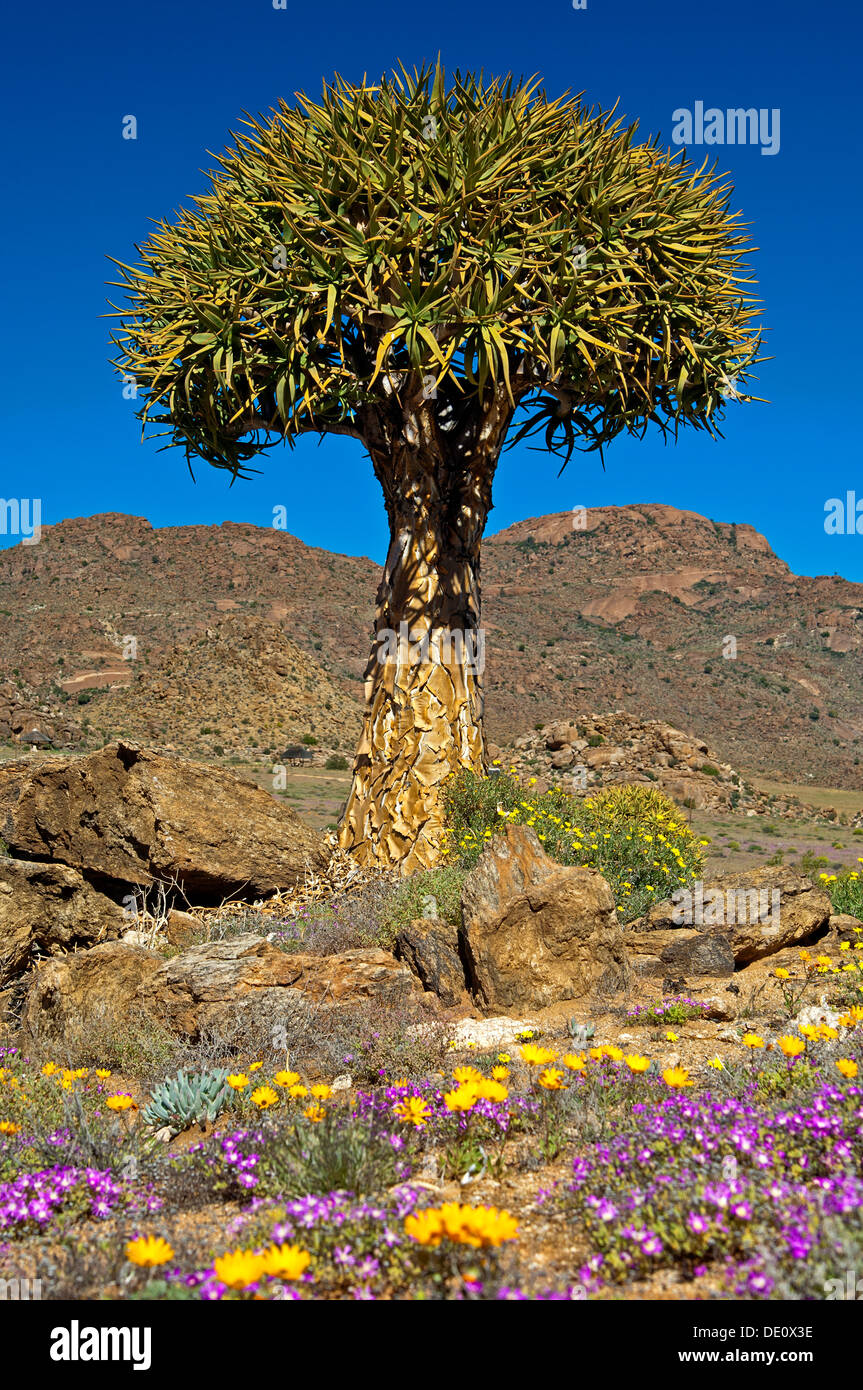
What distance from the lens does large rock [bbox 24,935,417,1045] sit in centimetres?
444

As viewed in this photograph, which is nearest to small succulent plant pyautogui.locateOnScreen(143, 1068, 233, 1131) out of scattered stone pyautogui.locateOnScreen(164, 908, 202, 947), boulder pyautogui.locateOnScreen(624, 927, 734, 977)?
scattered stone pyautogui.locateOnScreen(164, 908, 202, 947)

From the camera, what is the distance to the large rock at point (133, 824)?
6234 mm

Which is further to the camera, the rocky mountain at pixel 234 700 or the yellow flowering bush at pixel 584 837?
the rocky mountain at pixel 234 700

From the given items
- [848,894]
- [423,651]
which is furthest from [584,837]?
[848,894]

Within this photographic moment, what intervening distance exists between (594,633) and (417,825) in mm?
65266

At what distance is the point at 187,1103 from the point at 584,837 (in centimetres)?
423

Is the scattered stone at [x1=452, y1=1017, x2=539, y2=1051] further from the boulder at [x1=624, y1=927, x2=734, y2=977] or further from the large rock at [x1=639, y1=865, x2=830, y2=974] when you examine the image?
the large rock at [x1=639, y1=865, x2=830, y2=974]

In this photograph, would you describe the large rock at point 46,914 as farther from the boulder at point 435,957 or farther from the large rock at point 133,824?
the boulder at point 435,957

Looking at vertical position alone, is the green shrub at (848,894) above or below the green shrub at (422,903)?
below

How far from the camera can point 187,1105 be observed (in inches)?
130

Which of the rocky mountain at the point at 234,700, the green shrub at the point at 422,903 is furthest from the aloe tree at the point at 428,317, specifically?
the rocky mountain at the point at 234,700

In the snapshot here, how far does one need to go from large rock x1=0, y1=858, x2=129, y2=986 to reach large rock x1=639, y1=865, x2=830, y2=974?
385cm

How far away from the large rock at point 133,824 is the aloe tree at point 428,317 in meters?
1.59

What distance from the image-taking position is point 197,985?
4543 mm
